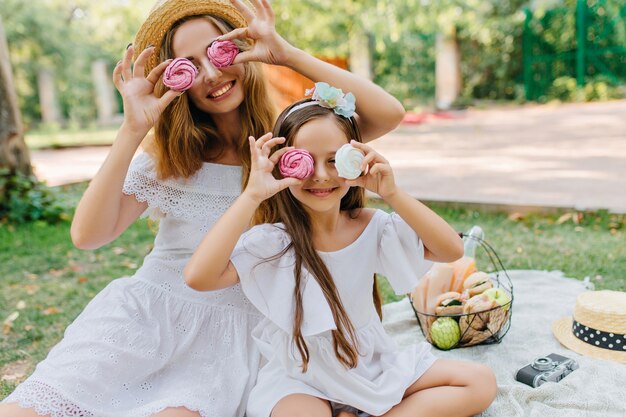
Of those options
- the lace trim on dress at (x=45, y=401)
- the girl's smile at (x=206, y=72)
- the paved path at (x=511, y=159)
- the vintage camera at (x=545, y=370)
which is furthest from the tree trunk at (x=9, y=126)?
the vintage camera at (x=545, y=370)

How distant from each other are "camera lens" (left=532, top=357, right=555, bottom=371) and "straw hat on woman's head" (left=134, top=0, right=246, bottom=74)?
1.93m

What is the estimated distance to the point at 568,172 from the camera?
278 inches

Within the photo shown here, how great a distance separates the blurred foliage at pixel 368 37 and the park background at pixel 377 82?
0.14ft

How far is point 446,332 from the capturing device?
2.88 m

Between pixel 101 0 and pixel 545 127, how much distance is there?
52.5 ft

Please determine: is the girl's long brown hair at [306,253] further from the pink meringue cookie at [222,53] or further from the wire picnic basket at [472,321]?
the wire picnic basket at [472,321]

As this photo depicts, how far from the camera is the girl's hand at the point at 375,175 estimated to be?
190cm

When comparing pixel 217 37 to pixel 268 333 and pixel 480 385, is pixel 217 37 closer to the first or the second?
pixel 268 333

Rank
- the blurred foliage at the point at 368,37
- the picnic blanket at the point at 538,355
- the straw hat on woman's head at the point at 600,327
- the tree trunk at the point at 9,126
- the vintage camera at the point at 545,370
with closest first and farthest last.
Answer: the picnic blanket at the point at 538,355, the vintage camera at the point at 545,370, the straw hat on woman's head at the point at 600,327, the tree trunk at the point at 9,126, the blurred foliage at the point at 368,37

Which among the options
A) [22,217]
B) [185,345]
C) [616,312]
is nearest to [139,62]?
[185,345]

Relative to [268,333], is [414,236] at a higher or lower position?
higher

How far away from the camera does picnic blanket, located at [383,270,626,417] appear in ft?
7.79

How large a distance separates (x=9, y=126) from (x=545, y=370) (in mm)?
6102

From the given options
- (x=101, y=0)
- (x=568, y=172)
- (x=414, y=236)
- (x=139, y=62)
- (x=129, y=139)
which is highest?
(x=101, y=0)
